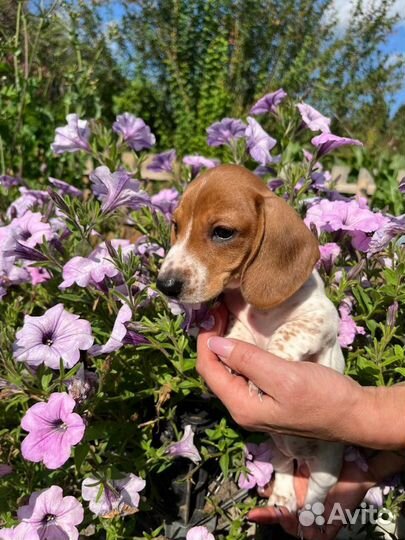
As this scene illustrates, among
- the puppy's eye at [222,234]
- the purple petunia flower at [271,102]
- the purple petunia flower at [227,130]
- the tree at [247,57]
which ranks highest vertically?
the purple petunia flower at [271,102]

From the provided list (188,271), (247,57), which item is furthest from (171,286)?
(247,57)

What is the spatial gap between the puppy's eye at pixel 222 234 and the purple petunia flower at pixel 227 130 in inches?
37.9

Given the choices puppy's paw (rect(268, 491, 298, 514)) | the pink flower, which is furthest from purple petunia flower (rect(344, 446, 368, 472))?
the pink flower

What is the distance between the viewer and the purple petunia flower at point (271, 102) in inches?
109

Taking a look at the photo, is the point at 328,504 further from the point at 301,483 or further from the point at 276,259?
the point at 276,259

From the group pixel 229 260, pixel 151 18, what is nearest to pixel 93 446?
pixel 229 260

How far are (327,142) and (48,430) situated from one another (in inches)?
69.8

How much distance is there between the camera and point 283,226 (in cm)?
200

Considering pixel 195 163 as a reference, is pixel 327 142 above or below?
above

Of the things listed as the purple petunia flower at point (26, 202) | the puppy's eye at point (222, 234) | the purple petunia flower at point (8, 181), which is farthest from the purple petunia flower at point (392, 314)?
the purple petunia flower at point (8, 181)

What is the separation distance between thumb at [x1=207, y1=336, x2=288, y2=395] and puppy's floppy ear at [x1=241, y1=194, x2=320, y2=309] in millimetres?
190

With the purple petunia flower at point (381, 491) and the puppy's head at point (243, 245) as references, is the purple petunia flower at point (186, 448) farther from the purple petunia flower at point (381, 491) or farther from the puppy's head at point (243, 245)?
the purple petunia flower at point (381, 491)

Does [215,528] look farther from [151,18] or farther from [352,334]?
[151,18]

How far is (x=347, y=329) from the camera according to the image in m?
2.13
